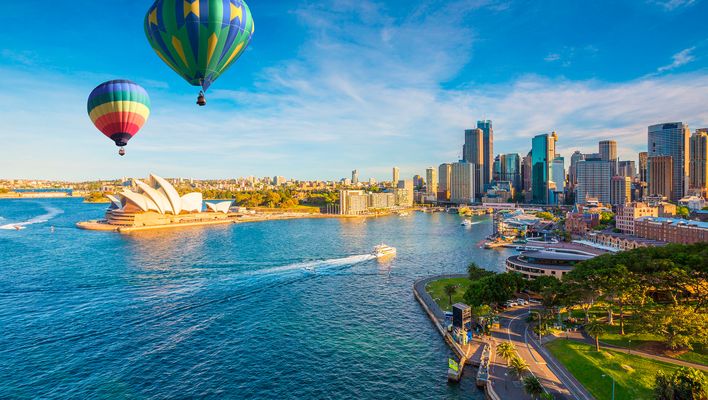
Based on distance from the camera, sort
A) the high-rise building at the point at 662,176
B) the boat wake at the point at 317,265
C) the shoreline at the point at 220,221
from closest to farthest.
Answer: the boat wake at the point at 317,265
the shoreline at the point at 220,221
the high-rise building at the point at 662,176

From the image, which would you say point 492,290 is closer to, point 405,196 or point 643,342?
point 643,342

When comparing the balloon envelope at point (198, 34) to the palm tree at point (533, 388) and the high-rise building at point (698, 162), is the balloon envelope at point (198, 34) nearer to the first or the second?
the palm tree at point (533, 388)

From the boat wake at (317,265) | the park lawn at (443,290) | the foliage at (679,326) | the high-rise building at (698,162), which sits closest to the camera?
the foliage at (679,326)

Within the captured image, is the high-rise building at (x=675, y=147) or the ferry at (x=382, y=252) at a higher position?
the high-rise building at (x=675, y=147)

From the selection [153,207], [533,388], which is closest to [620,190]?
[153,207]

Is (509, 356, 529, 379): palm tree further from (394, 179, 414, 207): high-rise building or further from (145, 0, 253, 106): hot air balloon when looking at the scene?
(394, 179, 414, 207): high-rise building

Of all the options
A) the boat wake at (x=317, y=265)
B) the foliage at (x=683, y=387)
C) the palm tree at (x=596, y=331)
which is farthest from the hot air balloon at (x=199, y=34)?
the boat wake at (x=317, y=265)

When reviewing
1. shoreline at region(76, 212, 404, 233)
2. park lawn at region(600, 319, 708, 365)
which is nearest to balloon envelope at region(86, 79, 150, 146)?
park lawn at region(600, 319, 708, 365)
